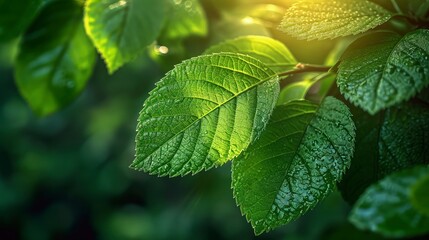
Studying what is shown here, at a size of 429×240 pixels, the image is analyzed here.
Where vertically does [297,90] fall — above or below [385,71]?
below

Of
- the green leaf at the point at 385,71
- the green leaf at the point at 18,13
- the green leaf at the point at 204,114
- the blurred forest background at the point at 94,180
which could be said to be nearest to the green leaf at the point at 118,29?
the green leaf at the point at 18,13

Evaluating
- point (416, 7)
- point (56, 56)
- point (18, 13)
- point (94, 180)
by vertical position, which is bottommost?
point (94, 180)

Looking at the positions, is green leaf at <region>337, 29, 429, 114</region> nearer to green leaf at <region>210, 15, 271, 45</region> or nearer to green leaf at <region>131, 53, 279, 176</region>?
green leaf at <region>131, 53, 279, 176</region>

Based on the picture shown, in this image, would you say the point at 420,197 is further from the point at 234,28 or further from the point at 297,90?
the point at 234,28

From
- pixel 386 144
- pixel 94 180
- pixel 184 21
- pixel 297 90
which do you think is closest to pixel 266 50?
pixel 297 90

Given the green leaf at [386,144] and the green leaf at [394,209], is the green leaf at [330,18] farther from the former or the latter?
the green leaf at [394,209]
